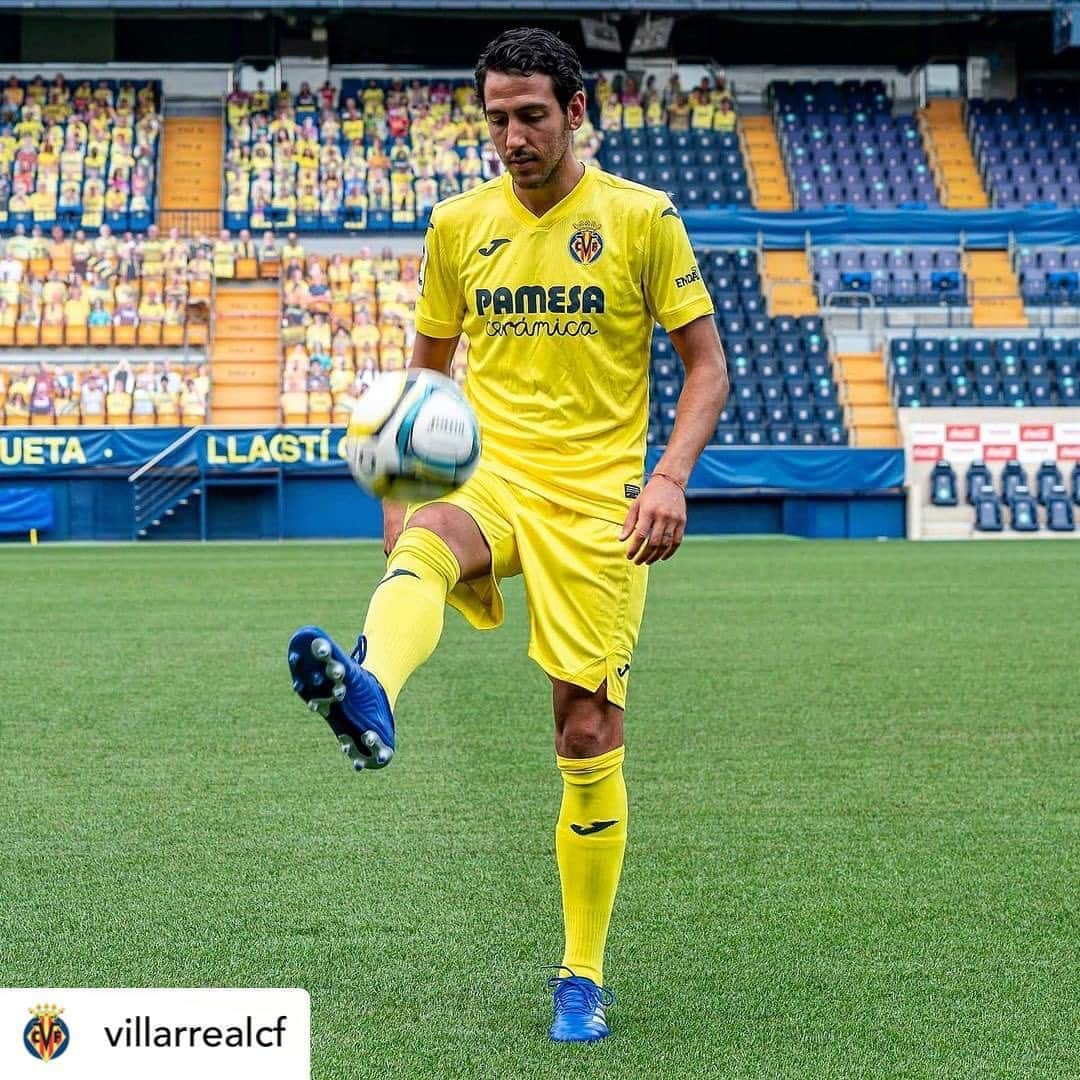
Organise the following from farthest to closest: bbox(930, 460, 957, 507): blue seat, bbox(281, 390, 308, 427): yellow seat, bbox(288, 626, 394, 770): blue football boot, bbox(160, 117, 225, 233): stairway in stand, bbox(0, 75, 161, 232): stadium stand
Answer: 1. bbox(160, 117, 225, 233): stairway in stand
2. bbox(0, 75, 161, 232): stadium stand
3. bbox(281, 390, 308, 427): yellow seat
4. bbox(930, 460, 957, 507): blue seat
5. bbox(288, 626, 394, 770): blue football boot

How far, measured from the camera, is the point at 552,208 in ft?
12.6

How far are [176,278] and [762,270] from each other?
10.1 m

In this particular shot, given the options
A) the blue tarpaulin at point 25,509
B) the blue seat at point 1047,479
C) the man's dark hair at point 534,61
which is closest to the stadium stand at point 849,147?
the blue seat at point 1047,479

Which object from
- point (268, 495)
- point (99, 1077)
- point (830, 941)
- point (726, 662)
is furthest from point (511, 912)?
point (268, 495)

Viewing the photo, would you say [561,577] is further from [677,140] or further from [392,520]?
[677,140]

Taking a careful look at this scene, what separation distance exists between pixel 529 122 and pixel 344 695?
4.38 feet

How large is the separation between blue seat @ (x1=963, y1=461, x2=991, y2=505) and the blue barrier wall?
105 cm

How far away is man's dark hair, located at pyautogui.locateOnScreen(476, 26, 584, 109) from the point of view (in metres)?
3.57

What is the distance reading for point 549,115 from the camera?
3.63 metres

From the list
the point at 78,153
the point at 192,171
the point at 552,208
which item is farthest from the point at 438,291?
the point at 192,171

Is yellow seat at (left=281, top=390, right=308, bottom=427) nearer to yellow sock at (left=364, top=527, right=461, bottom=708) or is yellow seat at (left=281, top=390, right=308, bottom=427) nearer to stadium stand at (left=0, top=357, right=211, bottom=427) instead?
stadium stand at (left=0, top=357, right=211, bottom=427)

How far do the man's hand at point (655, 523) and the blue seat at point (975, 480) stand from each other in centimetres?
2386

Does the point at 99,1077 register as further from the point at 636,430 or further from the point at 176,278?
the point at 176,278

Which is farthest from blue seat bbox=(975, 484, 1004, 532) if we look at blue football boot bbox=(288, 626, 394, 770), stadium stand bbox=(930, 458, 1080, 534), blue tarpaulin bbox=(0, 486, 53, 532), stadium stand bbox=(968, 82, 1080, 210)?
blue football boot bbox=(288, 626, 394, 770)
